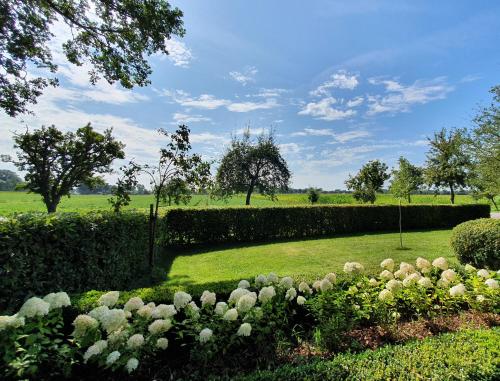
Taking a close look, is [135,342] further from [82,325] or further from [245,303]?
[245,303]

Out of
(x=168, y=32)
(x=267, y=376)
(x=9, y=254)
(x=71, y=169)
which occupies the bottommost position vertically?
(x=267, y=376)

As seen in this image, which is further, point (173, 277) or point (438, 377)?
point (173, 277)

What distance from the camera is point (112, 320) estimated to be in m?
2.23

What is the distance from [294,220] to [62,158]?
57.3 ft

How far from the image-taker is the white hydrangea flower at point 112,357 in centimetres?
200

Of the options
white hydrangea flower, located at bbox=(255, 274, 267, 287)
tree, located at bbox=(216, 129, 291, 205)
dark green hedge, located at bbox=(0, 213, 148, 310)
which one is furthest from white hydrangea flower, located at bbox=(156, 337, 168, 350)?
tree, located at bbox=(216, 129, 291, 205)

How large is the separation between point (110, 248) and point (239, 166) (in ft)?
58.0

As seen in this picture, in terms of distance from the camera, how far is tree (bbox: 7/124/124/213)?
62.1 ft

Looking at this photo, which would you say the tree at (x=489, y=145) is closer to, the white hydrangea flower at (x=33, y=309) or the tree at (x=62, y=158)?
the white hydrangea flower at (x=33, y=309)

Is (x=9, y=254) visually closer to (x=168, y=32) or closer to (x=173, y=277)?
(x=173, y=277)

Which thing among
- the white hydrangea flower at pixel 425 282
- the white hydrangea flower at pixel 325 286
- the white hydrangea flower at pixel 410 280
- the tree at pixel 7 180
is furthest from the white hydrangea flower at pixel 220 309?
the tree at pixel 7 180

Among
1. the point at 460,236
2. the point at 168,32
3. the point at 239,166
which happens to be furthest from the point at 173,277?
the point at 239,166

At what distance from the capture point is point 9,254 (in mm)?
3334

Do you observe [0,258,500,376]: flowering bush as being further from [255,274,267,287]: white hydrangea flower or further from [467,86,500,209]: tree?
[467,86,500,209]: tree
